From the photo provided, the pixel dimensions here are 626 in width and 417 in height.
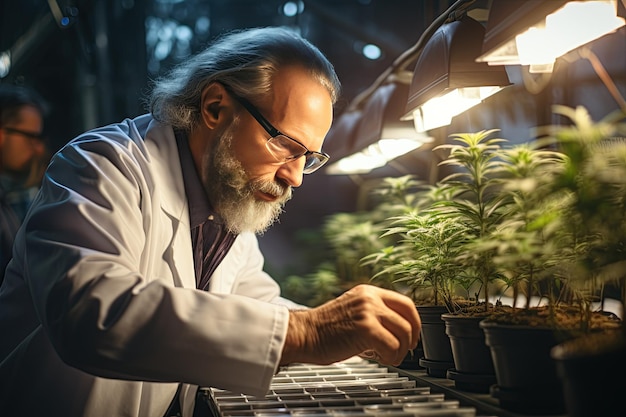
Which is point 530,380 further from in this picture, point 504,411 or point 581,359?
point 581,359

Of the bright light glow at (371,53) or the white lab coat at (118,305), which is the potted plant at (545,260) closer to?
the white lab coat at (118,305)

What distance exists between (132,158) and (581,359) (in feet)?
4.05

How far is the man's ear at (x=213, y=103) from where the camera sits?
6.38 ft

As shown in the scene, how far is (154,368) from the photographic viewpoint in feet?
3.97

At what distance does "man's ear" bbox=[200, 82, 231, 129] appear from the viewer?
194cm

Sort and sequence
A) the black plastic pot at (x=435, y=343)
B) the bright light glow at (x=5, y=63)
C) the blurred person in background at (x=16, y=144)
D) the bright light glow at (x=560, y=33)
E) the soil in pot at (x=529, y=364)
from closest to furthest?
the soil in pot at (x=529, y=364), the bright light glow at (x=560, y=33), the black plastic pot at (x=435, y=343), the blurred person in background at (x=16, y=144), the bright light glow at (x=5, y=63)

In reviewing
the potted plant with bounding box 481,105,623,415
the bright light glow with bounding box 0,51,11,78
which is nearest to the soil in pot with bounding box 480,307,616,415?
the potted plant with bounding box 481,105,623,415

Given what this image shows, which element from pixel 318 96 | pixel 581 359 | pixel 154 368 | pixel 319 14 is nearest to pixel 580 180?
pixel 581 359

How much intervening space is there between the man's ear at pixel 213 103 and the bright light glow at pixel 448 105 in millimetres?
613

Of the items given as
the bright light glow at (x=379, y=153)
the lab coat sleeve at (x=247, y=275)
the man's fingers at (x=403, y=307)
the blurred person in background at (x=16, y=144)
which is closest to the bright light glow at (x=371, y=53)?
the bright light glow at (x=379, y=153)

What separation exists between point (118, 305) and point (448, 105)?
1155 mm

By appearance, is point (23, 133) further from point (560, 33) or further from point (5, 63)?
point (560, 33)

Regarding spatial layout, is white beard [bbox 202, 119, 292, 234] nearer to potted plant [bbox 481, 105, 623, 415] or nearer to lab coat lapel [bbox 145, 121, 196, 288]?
lab coat lapel [bbox 145, 121, 196, 288]

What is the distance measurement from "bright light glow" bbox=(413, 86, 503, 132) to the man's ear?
0.61m
